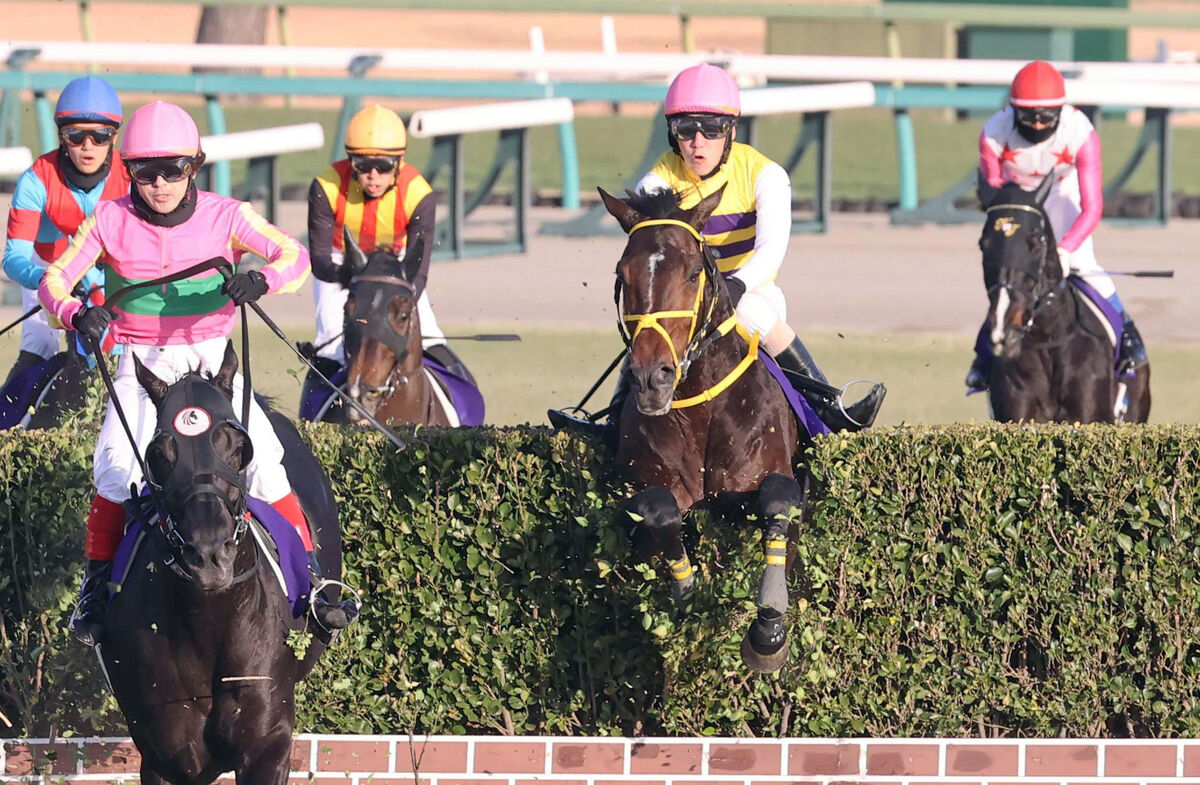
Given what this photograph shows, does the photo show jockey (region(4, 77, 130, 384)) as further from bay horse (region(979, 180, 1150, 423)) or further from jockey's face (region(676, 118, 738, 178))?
bay horse (region(979, 180, 1150, 423))

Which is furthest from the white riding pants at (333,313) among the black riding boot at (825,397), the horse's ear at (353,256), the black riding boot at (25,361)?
the black riding boot at (825,397)

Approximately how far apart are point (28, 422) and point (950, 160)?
60.2 ft

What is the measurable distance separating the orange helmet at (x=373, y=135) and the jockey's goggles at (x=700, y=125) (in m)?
2.84

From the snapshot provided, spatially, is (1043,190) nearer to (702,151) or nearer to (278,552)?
(702,151)

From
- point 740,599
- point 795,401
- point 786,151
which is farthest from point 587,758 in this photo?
point 786,151

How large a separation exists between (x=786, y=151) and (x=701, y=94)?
709 inches

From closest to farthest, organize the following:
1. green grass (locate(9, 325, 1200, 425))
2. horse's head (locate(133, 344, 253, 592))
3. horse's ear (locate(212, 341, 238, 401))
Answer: horse's head (locate(133, 344, 253, 592)) → horse's ear (locate(212, 341, 238, 401)) → green grass (locate(9, 325, 1200, 425))

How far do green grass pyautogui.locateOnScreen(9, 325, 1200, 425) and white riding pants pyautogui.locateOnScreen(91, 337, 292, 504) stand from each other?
5941mm

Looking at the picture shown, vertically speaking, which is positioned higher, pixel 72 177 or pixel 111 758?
pixel 72 177

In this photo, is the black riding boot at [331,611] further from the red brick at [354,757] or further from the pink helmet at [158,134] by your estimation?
the pink helmet at [158,134]

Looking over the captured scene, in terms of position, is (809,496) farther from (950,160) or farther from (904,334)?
(950,160)

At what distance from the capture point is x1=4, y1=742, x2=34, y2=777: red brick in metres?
6.15

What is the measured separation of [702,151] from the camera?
20.9 feet

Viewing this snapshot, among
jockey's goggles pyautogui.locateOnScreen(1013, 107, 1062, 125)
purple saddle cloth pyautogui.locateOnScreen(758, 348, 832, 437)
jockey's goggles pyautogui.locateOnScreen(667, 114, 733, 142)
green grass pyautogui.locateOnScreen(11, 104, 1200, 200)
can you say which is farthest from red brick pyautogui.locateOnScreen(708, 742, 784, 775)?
green grass pyautogui.locateOnScreen(11, 104, 1200, 200)
